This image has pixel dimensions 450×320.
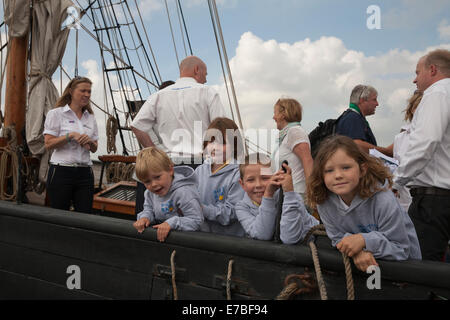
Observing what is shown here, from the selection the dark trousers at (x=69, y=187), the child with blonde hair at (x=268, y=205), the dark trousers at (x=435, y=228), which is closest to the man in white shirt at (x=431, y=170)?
the dark trousers at (x=435, y=228)

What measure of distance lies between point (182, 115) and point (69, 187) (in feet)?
3.63

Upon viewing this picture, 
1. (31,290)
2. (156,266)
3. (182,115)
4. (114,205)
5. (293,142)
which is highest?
(182,115)

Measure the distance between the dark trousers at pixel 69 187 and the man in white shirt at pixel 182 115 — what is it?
62cm

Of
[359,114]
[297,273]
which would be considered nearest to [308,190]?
[297,273]

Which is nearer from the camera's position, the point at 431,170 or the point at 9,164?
the point at 431,170

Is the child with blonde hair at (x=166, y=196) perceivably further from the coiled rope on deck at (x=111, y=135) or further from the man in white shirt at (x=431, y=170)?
the coiled rope on deck at (x=111, y=135)

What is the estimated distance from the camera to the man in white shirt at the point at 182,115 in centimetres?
306

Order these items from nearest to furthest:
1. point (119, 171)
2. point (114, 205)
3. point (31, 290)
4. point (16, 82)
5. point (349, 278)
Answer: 1. point (349, 278)
2. point (31, 290)
3. point (114, 205)
4. point (16, 82)
5. point (119, 171)

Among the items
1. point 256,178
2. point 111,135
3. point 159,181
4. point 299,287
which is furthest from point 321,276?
point 111,135

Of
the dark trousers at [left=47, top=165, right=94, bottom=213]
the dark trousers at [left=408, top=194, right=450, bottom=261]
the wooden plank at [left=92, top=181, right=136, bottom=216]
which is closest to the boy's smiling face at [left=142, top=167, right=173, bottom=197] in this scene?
the dark trousers at [left=47, top=165, right=94, bottom=213]

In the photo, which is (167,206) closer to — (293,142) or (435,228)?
(293,142)

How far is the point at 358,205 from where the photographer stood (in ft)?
5.47
